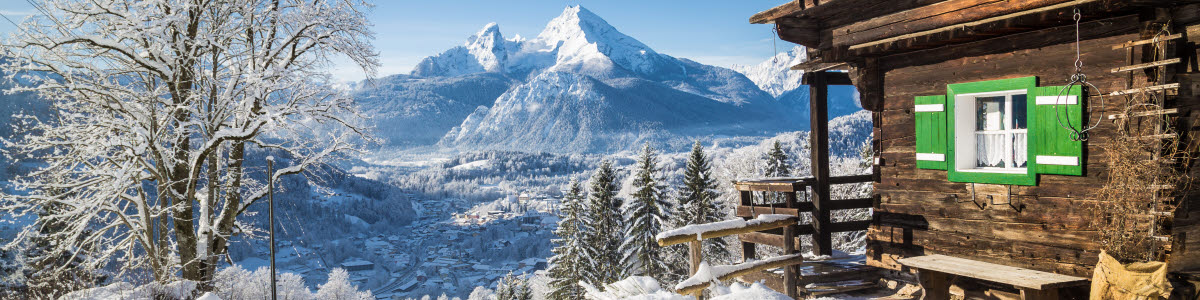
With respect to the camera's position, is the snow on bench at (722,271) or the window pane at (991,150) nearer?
the snow on bench at (722,271)

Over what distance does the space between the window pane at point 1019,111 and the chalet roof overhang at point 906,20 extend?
77 centimetres

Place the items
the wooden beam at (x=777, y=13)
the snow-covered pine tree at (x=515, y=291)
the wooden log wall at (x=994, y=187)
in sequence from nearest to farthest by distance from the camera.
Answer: the wooden log wall at (x=994, y=187), the wooden beam at (x=777, y=13), the snow-covered pine tree at (x=515, y=291)

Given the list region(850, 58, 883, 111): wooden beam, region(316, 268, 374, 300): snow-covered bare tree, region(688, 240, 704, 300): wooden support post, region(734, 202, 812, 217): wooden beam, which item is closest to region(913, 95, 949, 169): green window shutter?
region(850, 58, 883, 111): wooden beam

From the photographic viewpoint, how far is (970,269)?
7.06 metres

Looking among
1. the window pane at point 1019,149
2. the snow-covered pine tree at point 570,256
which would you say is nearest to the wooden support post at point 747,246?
the window pane at point 1019,149

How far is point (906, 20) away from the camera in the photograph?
8.20 m

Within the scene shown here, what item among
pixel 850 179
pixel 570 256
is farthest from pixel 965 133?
pixel 570 256

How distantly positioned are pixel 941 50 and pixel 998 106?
0.92 metres

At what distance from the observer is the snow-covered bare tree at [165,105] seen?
10148mm

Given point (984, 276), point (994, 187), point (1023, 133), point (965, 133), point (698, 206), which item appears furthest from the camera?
point (698, 206)

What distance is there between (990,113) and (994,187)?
0.91m

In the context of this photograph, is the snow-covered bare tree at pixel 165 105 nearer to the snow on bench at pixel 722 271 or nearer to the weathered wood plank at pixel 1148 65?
the snow on bench at pixel 722 271

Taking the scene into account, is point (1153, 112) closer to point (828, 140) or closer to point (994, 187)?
point (994, 187)

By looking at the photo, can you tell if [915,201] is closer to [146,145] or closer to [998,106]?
[998,106]
